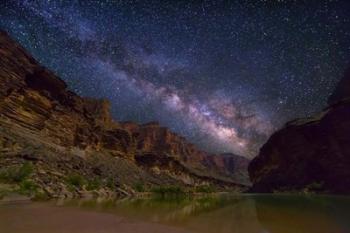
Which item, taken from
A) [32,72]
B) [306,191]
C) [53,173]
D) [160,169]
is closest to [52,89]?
[32,72]

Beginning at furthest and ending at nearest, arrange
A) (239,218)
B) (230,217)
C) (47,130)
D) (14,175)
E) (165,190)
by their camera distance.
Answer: (47,130) < (165,190) < (14,175) < (230,217) < (239,218)

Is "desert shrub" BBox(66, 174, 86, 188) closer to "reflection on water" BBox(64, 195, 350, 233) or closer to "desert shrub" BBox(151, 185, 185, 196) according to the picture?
"reflection on water" BBox(64, 195, 350, 233)

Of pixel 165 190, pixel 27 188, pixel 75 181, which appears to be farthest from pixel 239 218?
pixel 165 190

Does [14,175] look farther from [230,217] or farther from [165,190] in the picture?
[165,190]

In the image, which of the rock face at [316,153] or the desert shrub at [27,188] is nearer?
the desert shrub at [27,188]

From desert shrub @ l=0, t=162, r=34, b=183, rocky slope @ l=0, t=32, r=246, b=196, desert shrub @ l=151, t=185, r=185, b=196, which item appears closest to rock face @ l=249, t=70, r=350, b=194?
desert shrub @ l=151, t=185, r=185, b=196

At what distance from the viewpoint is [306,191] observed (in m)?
94.4

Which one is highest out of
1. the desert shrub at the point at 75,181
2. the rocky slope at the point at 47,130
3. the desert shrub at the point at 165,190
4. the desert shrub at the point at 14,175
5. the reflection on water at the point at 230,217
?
the rocky slope at the point at 47,130

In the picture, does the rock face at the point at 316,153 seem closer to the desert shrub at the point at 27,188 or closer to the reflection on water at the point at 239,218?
the reflection on water at the point at 239,218

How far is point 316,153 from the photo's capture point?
10788 centimetres

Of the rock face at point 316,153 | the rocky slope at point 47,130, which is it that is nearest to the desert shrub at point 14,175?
the rocky slope at point 47,130

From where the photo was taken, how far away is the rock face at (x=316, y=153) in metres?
95.4

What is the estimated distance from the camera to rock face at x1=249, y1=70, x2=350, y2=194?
9544cm

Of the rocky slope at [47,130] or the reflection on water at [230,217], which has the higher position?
the rocky slope at [47,130]
